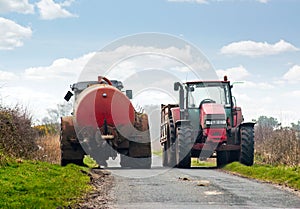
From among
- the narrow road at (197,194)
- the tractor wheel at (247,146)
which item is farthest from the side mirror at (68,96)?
the narrow road at (197,194)

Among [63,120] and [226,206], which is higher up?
[63,120]

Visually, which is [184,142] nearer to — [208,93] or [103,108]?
[208,93]

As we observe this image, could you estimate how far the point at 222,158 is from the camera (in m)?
21.8

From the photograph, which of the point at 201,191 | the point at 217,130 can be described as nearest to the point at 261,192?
the point at 201,191

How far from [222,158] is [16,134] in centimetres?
817

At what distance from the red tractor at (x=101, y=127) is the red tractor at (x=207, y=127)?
156cm

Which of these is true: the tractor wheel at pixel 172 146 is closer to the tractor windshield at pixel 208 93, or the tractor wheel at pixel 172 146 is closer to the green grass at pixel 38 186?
the tractor windshield at pixel 208 93

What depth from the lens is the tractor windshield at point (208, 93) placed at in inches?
848

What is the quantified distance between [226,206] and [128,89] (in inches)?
468

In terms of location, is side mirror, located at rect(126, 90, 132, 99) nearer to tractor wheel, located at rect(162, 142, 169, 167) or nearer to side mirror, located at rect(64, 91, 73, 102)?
side mirror, located at rect(64, 91, 73, 102)

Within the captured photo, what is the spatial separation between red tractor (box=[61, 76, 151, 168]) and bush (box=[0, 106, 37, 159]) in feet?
4.35

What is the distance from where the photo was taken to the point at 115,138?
20047 mm

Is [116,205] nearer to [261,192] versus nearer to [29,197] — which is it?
[29,197]

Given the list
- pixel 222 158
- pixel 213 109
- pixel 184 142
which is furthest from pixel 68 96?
pixel 222 158
